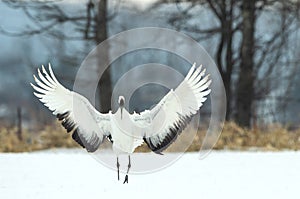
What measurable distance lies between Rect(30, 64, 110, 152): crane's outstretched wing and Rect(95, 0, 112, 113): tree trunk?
404cm

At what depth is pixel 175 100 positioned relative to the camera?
355 centimetres

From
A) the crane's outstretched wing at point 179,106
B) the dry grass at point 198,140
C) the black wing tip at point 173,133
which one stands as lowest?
the dry grass at point 198,140

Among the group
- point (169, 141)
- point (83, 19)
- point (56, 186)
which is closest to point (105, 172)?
point (56, 186)

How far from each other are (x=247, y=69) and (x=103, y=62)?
2420mm

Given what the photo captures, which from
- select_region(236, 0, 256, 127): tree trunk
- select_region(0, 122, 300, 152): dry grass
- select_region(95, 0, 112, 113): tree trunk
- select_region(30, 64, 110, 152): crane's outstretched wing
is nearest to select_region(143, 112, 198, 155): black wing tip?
select_region(30, 64, 110, 152): crane's outstretched wing

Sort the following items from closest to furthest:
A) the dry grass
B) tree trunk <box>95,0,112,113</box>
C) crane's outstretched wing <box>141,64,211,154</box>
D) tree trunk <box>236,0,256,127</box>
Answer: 1. crane's outstretched wing <box>141,64,211,154</box>
2. the dry grass
3. tree trunk <box>95,0,112,113</box>
4. tree trunk <box>236,0,256,127</box>

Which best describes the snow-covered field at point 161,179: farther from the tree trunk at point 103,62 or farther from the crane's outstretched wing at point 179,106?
the tree trunk at point 103,62

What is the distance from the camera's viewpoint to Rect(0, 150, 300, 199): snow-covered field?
3.92m

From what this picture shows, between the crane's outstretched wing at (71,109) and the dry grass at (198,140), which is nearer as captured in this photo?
the crane's outstretched wing at (71,109)

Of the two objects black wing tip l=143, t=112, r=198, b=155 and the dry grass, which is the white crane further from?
the dry grass

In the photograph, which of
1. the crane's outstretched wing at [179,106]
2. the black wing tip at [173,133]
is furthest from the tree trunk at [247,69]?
the crane's outstretched wing at [179,106]

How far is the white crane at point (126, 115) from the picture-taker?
3.59 meters

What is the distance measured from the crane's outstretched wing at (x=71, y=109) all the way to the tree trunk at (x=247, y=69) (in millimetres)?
4904

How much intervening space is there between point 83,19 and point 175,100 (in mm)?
4804
